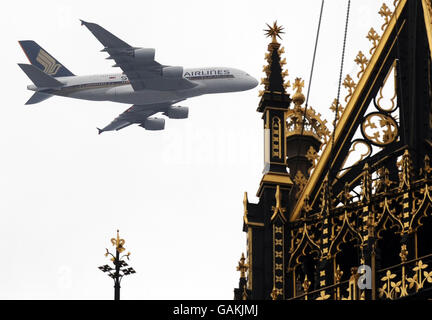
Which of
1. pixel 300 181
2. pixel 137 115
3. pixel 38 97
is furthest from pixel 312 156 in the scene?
pixel 38 97

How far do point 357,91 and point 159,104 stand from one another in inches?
3585

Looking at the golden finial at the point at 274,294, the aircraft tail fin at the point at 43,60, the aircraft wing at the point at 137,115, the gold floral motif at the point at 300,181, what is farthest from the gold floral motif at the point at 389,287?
the aircraft tail fin at the point at 43,60

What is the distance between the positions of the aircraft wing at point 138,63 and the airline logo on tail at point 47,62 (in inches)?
997

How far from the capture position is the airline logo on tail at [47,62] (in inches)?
5699

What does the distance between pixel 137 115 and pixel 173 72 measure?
35.3 ft

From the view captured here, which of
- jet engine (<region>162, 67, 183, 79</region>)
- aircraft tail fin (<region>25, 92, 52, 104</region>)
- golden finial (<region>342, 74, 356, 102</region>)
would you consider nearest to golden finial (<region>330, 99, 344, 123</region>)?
golden finial (<region>342, 74, 356, 102</region>)

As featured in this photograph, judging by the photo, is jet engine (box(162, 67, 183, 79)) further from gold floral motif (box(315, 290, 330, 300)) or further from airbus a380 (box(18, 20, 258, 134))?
gold floral motif (box(315, 290, 330, 300))

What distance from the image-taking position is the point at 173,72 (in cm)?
11581

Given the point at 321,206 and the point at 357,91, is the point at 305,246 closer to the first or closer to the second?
the point at 321,206

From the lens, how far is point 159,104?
123m

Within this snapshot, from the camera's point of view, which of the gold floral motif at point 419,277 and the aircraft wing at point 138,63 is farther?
the aircraft wing at point 138,63

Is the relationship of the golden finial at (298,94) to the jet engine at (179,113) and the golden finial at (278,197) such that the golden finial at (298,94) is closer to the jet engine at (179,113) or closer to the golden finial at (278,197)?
the golden finial at (278,197)
